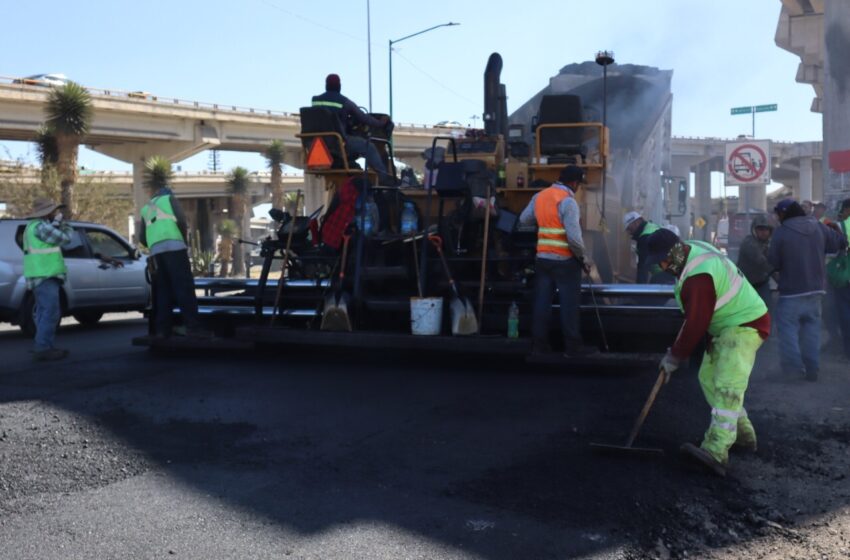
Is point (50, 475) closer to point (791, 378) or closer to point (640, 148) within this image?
point (791, 378)

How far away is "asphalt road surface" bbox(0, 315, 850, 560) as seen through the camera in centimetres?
427

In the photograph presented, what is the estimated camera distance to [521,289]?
27.0 ft

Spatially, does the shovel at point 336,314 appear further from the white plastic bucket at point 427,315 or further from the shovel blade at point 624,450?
the shovel blade at point 624,450

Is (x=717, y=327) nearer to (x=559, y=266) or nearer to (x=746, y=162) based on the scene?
(x=559, y=266)

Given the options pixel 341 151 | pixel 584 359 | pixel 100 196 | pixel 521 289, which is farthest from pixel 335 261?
pixel 100 196

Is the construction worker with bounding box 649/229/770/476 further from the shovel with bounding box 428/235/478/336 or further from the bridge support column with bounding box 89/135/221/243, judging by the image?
the bridge support column with bounding box 89/135/221/243

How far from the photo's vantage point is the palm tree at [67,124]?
30.3 metres

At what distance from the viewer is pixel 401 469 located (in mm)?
5328

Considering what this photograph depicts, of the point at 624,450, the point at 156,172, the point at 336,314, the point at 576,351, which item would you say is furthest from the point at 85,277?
the point at 156,172

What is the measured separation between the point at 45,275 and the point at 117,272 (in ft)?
11.9

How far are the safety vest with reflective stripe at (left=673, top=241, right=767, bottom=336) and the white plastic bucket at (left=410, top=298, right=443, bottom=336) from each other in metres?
2.95

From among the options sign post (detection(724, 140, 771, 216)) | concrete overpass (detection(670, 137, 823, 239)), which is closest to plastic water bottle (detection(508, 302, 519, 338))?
sign post (detection(724, 140, 771, 216))

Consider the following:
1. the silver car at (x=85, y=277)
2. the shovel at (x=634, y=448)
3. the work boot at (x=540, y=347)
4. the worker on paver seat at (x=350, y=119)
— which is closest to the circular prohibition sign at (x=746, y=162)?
the worker on paver seat at (x=350, y=119)

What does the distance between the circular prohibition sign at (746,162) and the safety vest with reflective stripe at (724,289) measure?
31.4 feet
